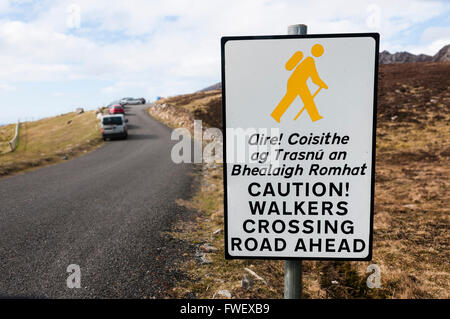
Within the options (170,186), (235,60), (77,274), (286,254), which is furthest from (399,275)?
(170,186)

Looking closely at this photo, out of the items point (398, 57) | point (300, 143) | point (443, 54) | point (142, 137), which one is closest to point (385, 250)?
point (300, 143)

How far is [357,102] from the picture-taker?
1.45 m

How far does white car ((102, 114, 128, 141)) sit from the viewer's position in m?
22.3

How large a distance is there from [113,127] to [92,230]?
18.1 metres

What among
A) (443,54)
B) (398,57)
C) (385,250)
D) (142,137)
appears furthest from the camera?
(398,57)

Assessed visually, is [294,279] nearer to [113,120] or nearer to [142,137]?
[142,137]

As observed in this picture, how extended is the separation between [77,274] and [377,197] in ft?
25.4

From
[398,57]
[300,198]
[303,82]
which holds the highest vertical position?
[398,57]

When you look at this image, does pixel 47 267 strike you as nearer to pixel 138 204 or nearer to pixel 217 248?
pixel 217 248

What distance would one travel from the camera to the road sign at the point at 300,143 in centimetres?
144

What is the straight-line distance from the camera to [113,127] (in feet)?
73.7

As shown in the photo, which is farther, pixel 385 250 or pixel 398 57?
pixel 398 57

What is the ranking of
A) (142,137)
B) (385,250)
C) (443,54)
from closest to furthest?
(385,250) → (142,137) → (443,54)

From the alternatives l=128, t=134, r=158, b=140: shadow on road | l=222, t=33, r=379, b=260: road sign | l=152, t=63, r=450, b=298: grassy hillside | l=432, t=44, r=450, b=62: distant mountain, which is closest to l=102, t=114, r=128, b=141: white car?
l=128, t=134, r=158, b=140: shadow on road
